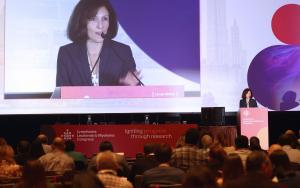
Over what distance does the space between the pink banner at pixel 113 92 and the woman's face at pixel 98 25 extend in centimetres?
88

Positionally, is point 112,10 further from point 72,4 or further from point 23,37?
point 23,37

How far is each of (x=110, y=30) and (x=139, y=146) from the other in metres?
2.29

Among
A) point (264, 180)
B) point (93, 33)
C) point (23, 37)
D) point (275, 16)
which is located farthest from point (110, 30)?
point (264, 180)

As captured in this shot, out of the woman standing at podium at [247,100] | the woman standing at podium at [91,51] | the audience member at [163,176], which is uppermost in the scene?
the woman standing at podium at [91,51]

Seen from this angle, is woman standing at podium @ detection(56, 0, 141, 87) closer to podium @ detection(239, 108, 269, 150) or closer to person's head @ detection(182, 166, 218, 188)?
podium @ detection(239, 108, 269, 150)

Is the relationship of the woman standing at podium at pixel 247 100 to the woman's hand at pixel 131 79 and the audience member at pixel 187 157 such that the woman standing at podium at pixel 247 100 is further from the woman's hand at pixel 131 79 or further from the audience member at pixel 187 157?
the audience member at pixel 187 157

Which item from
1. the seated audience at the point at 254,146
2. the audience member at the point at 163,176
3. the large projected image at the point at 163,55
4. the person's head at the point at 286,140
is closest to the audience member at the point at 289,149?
the person's head at the point at 286,140

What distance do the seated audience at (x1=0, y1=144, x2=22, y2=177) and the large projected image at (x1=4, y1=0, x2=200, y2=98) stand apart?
4.24m

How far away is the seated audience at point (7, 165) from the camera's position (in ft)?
18.5

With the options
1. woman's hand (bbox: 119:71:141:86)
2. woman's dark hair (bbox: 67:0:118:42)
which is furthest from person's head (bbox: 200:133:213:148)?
woman's dark hair (bbox: 67:0:118:42)

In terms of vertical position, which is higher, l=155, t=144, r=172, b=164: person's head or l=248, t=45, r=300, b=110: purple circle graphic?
l=248, t=45, r=300, b=110: purple circle graphic

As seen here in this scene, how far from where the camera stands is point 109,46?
10203 mm

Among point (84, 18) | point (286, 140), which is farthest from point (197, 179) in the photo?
point (84, 18)

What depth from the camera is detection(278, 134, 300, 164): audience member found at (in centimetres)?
620
